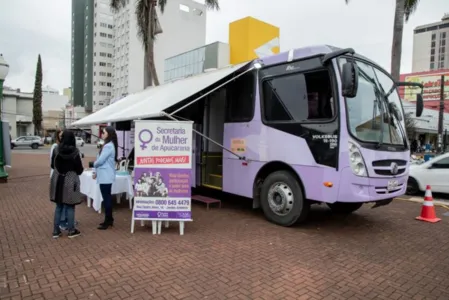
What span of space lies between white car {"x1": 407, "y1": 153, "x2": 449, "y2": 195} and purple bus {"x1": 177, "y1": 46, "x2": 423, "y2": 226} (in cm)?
453

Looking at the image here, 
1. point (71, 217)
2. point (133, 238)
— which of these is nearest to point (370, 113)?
point (133, 238)

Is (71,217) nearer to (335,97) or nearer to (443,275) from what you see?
(335,97)

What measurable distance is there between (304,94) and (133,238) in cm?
382

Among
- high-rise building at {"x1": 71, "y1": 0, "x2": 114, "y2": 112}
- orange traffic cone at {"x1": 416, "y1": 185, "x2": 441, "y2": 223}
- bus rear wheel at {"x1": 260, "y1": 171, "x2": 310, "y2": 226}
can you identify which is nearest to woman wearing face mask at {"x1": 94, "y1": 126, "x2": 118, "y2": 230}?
bus rear wheel at {"x1": 260, "y1": 171, "x2": 310, "y2": 226}

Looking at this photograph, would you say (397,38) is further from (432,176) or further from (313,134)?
(313,134)

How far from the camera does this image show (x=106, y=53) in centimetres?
8362

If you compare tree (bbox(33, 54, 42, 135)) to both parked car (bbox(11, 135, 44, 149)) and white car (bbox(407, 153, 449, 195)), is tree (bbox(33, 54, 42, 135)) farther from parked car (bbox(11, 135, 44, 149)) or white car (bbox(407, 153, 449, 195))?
white car (bbox(407, 153, 449, 195))

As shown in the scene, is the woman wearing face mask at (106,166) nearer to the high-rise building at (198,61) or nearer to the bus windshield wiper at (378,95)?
the bus windshield wiper at (378,95)

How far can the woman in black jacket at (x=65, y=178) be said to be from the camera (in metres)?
5.38

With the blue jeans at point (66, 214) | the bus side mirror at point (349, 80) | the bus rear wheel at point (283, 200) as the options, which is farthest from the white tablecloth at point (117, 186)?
the bus side mirror at point (349, 80)

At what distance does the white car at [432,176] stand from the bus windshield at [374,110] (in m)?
5.15

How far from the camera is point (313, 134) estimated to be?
5746 mm

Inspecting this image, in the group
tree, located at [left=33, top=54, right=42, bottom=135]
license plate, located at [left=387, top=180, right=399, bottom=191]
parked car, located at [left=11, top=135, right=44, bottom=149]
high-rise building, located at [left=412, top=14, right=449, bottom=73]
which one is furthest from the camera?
high-rise building, located at [left=412, top=14, right=449, bottom=73]

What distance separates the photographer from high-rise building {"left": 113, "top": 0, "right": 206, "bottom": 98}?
6962 cm
